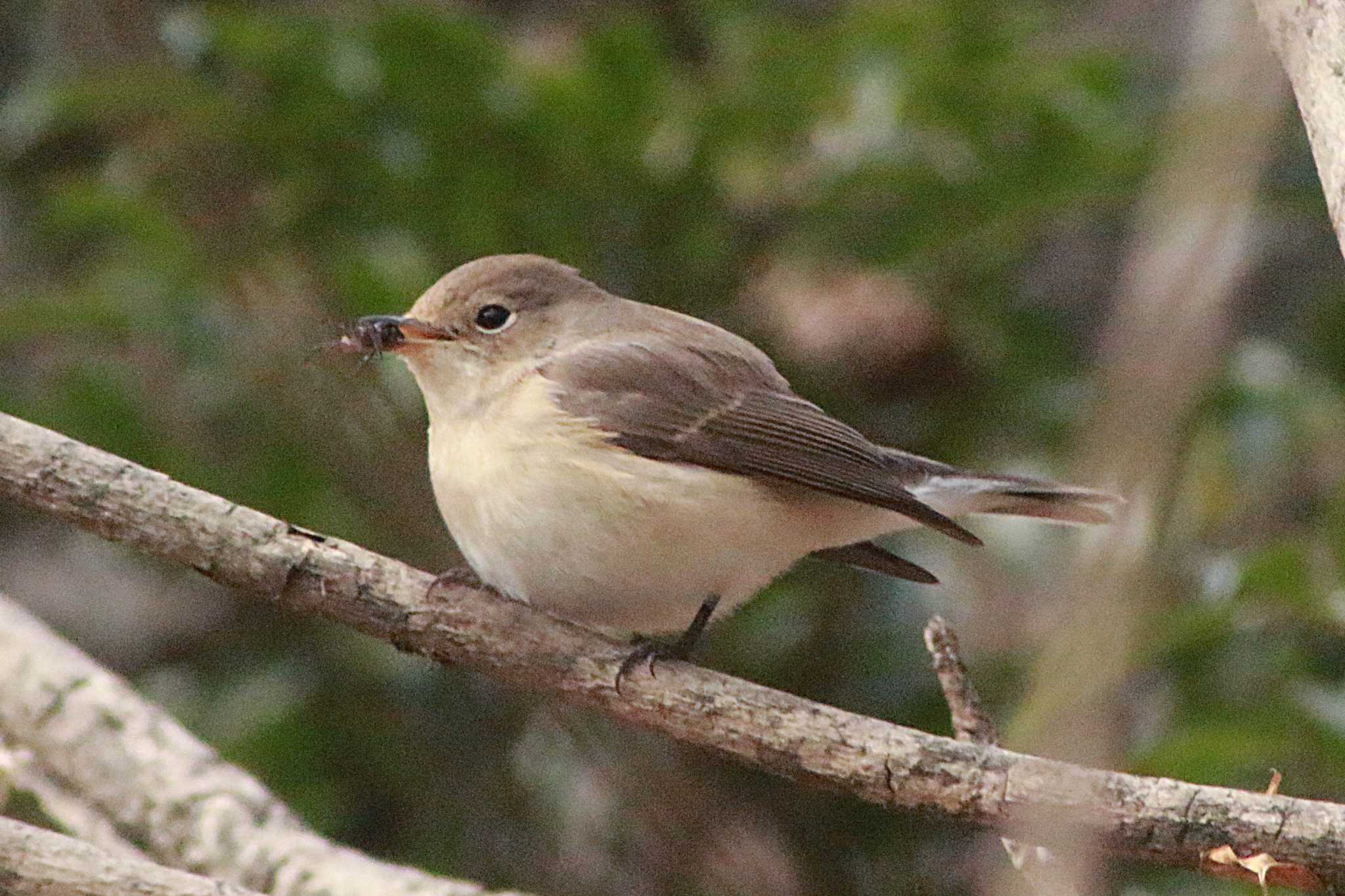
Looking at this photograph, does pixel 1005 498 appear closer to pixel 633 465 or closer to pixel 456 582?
pixel 633 465

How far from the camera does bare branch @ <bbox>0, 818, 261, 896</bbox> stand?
225cm

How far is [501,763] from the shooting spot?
4.51m

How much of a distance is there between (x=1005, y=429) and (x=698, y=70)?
131cm

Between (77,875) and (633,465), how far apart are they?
1.33 m

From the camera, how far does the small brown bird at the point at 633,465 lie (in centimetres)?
318

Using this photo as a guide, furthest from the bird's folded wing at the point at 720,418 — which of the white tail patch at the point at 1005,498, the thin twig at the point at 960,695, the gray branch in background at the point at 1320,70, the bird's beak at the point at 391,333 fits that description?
the gray branch in background at the point at 1320,70

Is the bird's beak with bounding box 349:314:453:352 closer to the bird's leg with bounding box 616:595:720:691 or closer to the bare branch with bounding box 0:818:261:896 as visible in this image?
the bird's leg with bounding box 616:595:720:691

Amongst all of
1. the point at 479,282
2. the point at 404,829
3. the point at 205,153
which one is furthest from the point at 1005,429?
the point at 205,153

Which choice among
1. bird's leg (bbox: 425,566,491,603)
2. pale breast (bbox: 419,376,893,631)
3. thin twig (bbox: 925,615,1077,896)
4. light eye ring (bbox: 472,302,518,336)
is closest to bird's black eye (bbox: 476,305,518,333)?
light eye ring (bbox: 472,302,518,336)

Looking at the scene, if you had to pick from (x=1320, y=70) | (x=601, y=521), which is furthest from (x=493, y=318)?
(x=1320, y=70)

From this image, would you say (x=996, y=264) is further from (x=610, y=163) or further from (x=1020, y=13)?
(x=610, y=163)

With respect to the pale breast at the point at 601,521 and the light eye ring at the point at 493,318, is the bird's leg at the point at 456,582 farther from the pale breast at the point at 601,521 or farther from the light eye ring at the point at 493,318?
the light eye ring at the point at 493,318

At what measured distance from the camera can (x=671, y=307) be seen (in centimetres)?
414

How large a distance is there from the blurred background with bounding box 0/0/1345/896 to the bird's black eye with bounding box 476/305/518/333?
362 mm
